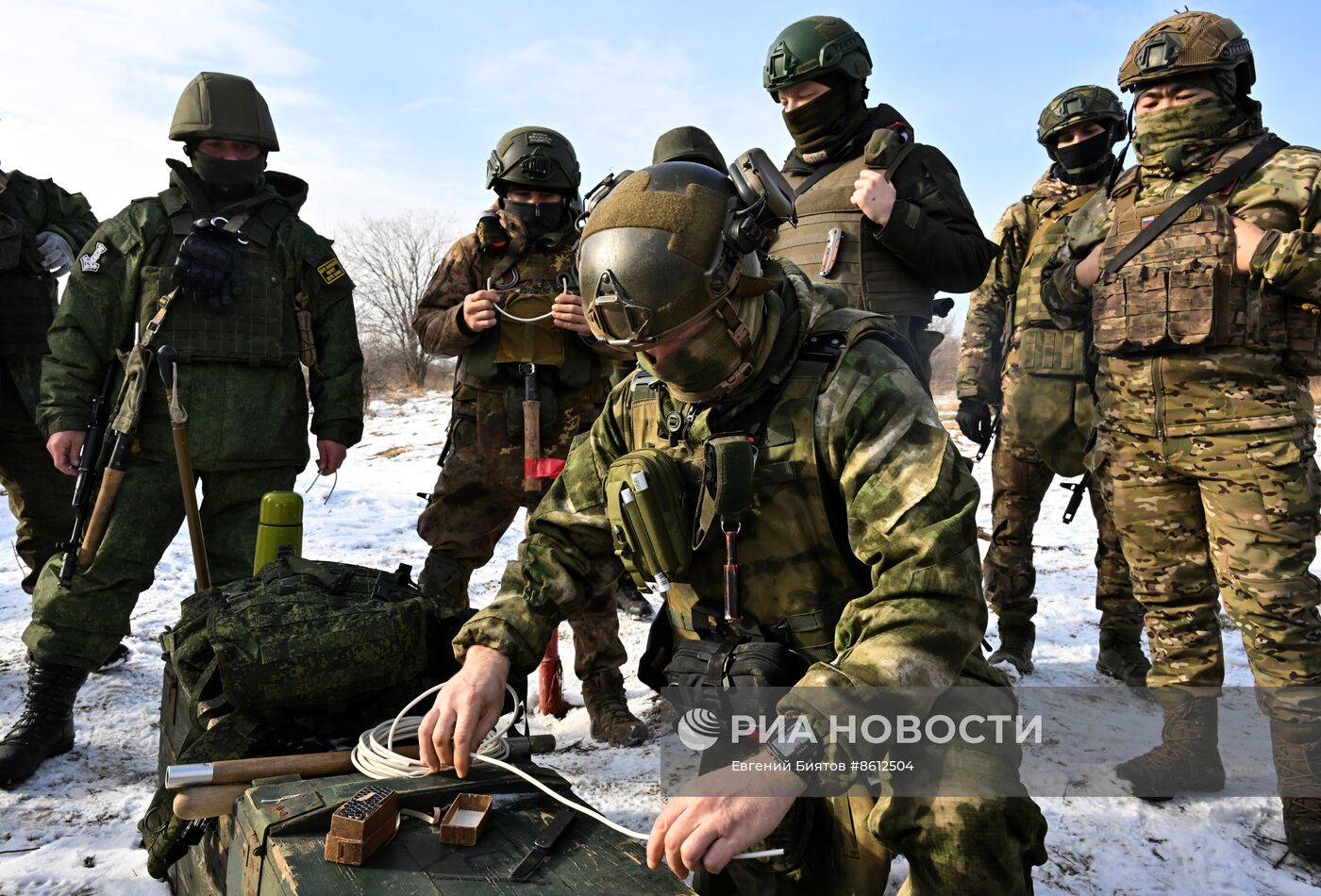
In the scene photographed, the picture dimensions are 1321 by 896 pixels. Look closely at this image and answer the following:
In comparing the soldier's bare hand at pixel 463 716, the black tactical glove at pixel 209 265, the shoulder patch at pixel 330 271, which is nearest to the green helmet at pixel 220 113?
the black tactical glove at pixel 209 265

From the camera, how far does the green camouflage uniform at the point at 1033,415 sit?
Answer: 194 inches

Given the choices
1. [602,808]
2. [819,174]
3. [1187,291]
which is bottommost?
[602,808]

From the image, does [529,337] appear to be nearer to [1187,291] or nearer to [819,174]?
[819,174]

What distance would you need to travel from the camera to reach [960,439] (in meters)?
13.2

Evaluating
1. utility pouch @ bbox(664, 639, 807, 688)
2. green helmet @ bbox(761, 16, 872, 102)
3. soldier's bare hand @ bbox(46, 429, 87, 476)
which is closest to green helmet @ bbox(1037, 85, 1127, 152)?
green helmet @ bbox(761, 16, 872, 102)

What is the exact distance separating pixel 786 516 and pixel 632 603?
4010 millimetres

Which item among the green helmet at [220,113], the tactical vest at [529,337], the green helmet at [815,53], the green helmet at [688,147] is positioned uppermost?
the green helmet at [815,53]

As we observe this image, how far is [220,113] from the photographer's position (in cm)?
393

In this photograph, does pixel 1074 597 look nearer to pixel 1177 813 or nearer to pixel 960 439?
pixel 1177 813

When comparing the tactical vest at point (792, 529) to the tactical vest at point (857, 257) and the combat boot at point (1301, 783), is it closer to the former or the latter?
the tactical vest at point (857, 257)

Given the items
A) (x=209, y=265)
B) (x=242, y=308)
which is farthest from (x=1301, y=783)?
(x=209, y=265)

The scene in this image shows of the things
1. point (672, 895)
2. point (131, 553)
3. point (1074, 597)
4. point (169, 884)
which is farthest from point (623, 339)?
point (1074, 597)

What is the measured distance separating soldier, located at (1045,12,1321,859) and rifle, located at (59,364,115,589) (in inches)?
164

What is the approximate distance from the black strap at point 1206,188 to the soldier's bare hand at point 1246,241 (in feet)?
0.50
